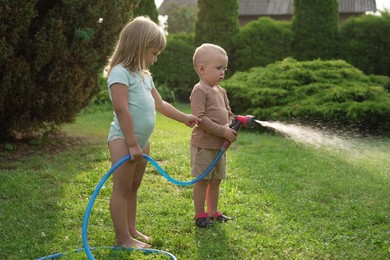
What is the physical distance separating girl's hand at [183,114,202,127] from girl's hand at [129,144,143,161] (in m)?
0.61

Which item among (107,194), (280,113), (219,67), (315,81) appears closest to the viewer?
(219,67)

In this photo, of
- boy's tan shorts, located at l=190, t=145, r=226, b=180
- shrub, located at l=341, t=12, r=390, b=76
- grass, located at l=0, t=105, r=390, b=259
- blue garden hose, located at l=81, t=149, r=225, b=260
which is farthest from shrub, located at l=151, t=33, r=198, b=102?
blue garden hose, located at l=81, t=149, r=225, b=260

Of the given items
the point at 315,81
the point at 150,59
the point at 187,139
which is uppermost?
the point at 150,59

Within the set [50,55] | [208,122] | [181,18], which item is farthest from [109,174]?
[181,18]

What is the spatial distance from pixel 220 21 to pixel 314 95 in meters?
5.60

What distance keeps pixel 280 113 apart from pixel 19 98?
4204 mm

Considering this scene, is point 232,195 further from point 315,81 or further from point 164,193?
point 315,81

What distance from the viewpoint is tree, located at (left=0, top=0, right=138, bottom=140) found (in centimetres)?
656

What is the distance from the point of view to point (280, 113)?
9203 millimetres

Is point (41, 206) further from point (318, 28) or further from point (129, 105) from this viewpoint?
point (318, 28)

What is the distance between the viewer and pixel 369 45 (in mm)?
14117

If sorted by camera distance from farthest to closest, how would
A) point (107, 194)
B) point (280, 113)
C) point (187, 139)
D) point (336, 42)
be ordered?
point (336, 42) < point (280, 113) < point (187, 139) < point (107, 194)

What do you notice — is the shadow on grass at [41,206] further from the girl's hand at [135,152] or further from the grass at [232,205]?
the girl's hand at [135,152]

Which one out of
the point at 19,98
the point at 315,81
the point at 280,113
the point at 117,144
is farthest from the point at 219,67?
the point at 315,81
